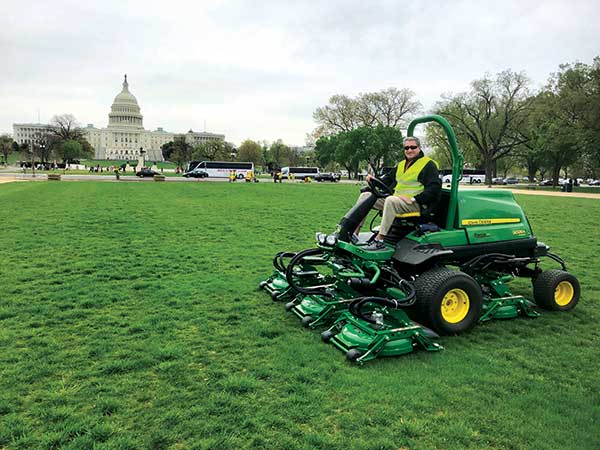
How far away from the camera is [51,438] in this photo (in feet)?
10.0

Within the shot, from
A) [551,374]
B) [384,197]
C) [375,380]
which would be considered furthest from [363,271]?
[551,374]

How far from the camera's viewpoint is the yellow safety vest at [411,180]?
18.8 feet

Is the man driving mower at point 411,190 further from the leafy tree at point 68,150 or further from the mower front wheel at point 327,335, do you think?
the leafy tree at point 68,150

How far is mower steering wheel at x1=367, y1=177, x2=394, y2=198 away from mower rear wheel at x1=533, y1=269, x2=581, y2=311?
250 centimetres

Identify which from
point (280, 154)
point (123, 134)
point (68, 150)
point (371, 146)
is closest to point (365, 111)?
point (371, 146)

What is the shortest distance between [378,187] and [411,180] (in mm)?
505

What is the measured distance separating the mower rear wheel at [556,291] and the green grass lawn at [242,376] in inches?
8.3

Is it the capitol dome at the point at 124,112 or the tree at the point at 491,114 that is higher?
the capitol dome at the point at 124,112

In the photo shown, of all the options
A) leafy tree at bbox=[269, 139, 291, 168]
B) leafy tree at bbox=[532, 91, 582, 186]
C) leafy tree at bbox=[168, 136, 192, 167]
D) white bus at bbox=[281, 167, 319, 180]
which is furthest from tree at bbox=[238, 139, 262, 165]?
leafy tree at bbox=[532, 91, 582, 186]

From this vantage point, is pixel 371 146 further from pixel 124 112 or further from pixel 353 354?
pixel 124 112

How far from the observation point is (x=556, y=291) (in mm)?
6176

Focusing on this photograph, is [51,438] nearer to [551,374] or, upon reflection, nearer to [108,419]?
[108,419]

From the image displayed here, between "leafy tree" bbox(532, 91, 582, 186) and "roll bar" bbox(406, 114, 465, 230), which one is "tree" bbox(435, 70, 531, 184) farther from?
"roll bar" bbox(406, 114, 465, 230)

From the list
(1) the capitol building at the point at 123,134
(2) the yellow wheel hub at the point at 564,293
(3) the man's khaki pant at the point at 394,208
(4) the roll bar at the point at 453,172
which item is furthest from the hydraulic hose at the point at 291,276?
(1) the capitol building at the point at 123,134
